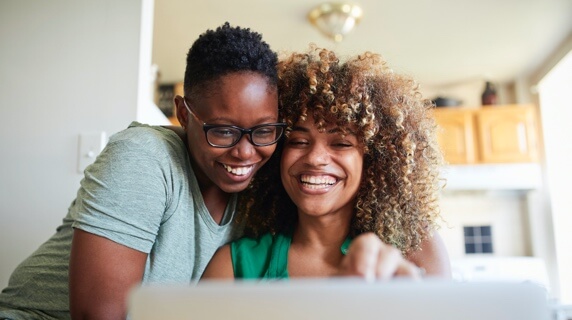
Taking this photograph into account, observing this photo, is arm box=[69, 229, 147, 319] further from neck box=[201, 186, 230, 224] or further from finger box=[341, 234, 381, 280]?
finger box=[341, 234, 381, 280]

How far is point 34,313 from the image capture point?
3.78 ft

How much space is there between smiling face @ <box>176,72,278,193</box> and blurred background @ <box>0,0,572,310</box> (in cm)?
45

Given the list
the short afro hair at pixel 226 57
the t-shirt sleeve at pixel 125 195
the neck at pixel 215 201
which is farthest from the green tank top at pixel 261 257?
the short afro hair at pixel 226 57

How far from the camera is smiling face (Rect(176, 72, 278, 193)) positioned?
1.04m

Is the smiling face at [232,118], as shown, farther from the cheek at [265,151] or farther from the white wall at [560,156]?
the white wall at [560,156]

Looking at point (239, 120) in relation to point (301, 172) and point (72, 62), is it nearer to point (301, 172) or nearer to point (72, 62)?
point (301, 172)

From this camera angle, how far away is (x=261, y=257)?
1301 mm

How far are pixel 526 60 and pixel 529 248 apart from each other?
1832 mm

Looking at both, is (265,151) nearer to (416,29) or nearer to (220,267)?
(220,267)

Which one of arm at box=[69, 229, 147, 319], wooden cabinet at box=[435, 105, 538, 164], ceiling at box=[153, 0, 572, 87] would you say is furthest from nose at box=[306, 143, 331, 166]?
wooden cabinet at box=[435, 105, 538, 164]

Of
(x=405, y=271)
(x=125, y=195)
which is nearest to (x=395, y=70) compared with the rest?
(x=125, y=195)

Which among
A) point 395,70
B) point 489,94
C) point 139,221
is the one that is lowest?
point 139,221

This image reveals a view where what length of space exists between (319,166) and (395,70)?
166cm

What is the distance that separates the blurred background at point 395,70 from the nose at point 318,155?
→ 0.36 meters
